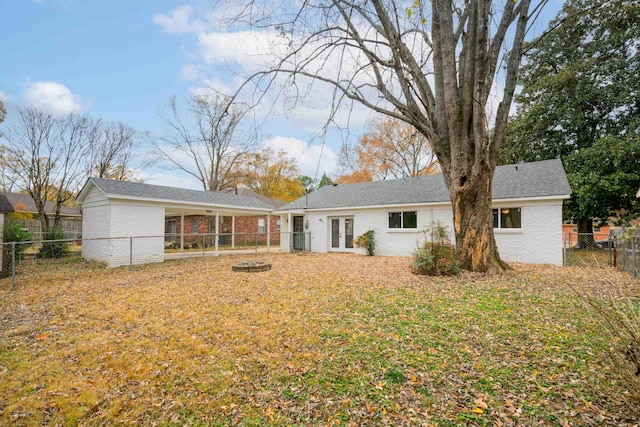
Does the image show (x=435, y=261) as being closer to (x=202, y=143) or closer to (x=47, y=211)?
(x=202, y=143)

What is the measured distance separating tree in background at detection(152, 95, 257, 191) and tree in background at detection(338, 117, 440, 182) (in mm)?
10093

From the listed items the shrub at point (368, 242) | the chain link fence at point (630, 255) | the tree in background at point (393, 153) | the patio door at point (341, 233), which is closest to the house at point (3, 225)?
the shrub at point (368, 242)

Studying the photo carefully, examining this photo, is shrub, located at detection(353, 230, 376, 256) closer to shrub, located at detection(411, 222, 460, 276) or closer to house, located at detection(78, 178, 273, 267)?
shrub, located at detection(411, 222, 460, 276)

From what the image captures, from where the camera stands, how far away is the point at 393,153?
26953 mm

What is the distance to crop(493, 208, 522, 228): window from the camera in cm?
1227

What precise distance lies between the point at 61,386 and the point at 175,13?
792 cm

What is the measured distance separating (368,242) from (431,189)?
13.7 ft

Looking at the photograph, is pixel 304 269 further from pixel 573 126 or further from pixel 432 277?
pixel 573 126

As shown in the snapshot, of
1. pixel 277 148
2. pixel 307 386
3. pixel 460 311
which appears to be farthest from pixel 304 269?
pixel 277 148

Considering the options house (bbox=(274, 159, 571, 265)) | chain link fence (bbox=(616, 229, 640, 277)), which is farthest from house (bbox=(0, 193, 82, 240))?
chain link fence (bbox=(616, 229, 640, 277))

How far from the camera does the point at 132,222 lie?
493 inches

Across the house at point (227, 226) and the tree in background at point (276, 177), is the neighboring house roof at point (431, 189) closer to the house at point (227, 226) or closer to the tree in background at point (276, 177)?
the house at point (227, 226)

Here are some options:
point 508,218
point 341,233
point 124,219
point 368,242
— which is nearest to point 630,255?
point 508,218

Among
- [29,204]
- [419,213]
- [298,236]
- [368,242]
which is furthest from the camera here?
[29,204]
